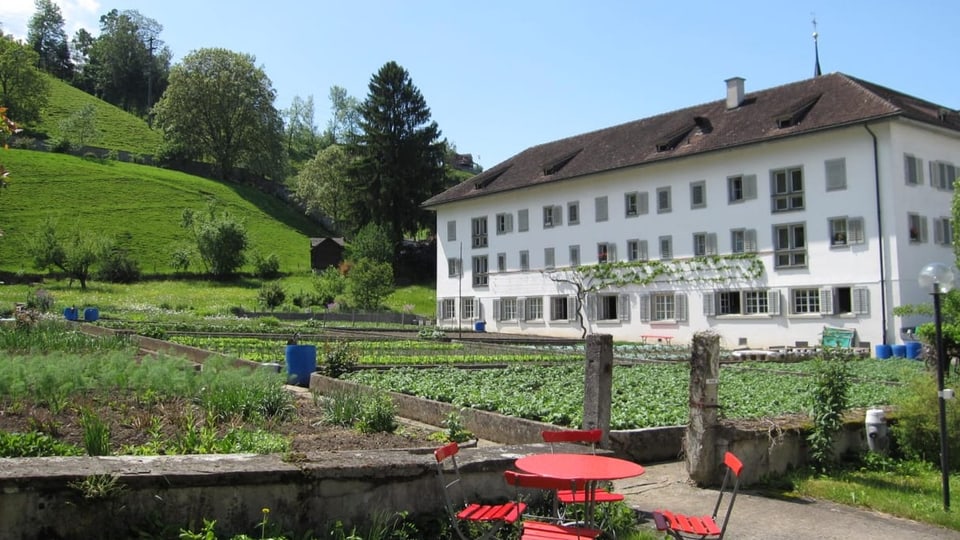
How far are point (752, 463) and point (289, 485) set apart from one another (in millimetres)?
5356

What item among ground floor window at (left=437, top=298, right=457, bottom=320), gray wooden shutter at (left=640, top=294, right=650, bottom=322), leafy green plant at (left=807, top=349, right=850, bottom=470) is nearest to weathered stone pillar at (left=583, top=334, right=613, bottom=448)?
leafy green plant at (left=807, top=349, right=850, bottom=470)

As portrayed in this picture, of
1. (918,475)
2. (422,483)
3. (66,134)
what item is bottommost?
(918,475)

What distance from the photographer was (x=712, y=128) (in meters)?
41.5

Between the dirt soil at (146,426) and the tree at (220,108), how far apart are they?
9154 centimetres

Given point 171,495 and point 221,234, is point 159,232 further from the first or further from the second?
point 171,495

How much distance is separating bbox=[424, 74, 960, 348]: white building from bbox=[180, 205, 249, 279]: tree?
865 inches

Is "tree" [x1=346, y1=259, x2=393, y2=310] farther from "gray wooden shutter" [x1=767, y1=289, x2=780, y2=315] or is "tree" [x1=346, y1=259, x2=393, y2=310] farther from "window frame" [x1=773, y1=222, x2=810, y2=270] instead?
"window frame" [x1=773, y1=222, x2=810, y2=270]

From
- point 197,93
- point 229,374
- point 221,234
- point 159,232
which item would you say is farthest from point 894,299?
point 197,93

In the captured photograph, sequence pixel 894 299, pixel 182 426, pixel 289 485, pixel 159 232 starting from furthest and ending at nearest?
pixel 159 232 → pixel 894 299 → pixel 182 426 → pixel 289 485

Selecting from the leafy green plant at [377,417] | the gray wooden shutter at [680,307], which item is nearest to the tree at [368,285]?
the gray wooden shutter at [680,307]

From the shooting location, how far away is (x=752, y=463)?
28.3 feet

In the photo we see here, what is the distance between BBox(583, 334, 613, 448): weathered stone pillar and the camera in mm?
7762

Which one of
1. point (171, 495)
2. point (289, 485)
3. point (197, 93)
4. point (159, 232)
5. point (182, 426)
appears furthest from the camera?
point (197, 93)

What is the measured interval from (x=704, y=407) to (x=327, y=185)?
80254 mm
